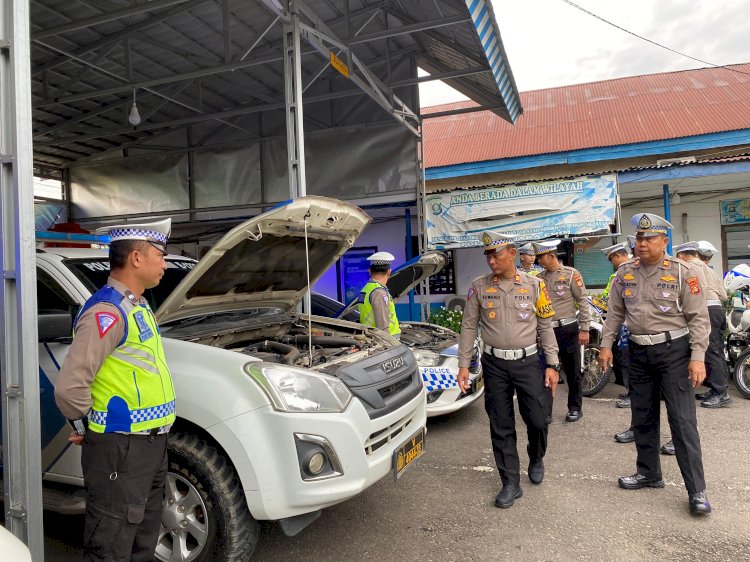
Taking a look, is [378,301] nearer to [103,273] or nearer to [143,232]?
[103,273]

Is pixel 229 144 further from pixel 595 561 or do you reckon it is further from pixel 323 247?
pixel 595 561

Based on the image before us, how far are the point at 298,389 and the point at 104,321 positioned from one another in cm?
96

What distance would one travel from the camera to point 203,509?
2670mm

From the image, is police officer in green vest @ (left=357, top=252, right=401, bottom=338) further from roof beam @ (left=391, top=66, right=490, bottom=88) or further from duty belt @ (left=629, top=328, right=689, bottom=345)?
roof beam @ (left=391, top=66, right=490, bottom=88)

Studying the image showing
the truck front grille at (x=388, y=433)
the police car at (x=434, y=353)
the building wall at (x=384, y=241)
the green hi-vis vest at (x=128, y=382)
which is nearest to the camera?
the green hi-vis vest at (x=128, y=382)

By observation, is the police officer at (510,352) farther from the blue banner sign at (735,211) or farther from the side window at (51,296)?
the blue banner sign at (735,211)

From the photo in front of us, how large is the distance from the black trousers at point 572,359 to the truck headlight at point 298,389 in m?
3.63

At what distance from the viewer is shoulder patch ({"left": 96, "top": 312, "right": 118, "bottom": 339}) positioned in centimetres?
205

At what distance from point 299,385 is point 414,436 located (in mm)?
930

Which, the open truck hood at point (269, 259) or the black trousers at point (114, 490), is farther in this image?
the open truck hood at point (269, 259)

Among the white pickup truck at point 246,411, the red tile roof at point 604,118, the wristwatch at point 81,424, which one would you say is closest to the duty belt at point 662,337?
the white pickup truck at point 246,411

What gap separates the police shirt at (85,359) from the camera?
6.57 feet

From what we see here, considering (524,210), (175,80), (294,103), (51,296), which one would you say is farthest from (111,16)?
(524,210)

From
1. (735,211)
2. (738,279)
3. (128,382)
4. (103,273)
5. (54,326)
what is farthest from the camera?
(735,211)
